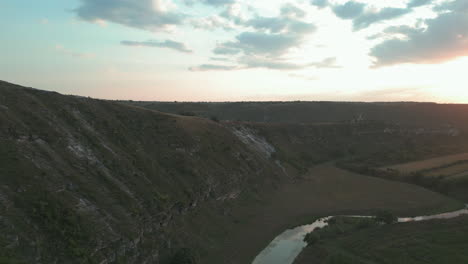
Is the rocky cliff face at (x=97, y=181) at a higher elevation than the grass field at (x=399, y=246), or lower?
higher

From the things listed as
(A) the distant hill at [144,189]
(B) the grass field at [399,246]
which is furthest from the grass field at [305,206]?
(B) the grass field at [399,246]

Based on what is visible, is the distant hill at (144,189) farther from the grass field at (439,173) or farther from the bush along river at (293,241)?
the grass field at (439,173)

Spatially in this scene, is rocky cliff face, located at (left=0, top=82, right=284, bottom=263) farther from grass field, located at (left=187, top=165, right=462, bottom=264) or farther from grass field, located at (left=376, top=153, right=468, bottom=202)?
grass field, located at (left=376, top=153, right=468, bottom=202)

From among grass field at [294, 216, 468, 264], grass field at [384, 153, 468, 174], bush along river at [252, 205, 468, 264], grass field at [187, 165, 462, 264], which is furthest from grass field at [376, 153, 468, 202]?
grass field at [294, 216, 468, 264]

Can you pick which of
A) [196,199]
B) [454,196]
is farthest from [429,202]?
[196,199]

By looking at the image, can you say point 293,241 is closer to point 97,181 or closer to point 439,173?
point 97,181

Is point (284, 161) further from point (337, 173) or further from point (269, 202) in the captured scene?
Answer: point (269, 202)

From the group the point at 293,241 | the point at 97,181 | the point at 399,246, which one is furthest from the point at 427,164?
the point at 97,181
